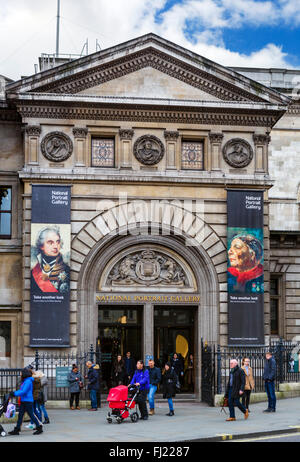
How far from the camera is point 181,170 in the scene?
34281mm

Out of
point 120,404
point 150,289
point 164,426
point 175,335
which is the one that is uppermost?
point 150,289

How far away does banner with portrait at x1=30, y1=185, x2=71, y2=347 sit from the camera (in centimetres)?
3228

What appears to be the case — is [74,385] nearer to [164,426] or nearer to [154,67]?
[164,426]

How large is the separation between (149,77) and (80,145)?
13.6ft

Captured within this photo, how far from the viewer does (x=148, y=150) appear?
111 feet

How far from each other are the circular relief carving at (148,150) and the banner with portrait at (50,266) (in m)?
3.35

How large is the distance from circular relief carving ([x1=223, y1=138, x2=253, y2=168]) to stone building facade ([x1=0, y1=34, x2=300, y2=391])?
56mm

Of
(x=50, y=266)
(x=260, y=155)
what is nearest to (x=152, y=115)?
(x=260, y=155)

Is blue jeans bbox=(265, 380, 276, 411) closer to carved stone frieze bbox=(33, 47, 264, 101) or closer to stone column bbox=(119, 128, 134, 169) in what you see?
stone column bbox=(119, 128, 134, 169)

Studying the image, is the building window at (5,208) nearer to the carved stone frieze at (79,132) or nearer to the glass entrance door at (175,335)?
the carved stone frieze at (79,132)

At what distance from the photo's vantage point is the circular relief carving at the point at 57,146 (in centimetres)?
3341

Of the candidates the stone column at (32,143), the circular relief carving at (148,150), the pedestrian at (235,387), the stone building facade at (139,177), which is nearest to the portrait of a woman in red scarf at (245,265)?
the stone building facade at (139,177)

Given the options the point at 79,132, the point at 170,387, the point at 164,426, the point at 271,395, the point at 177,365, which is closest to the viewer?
the point at 164,426
